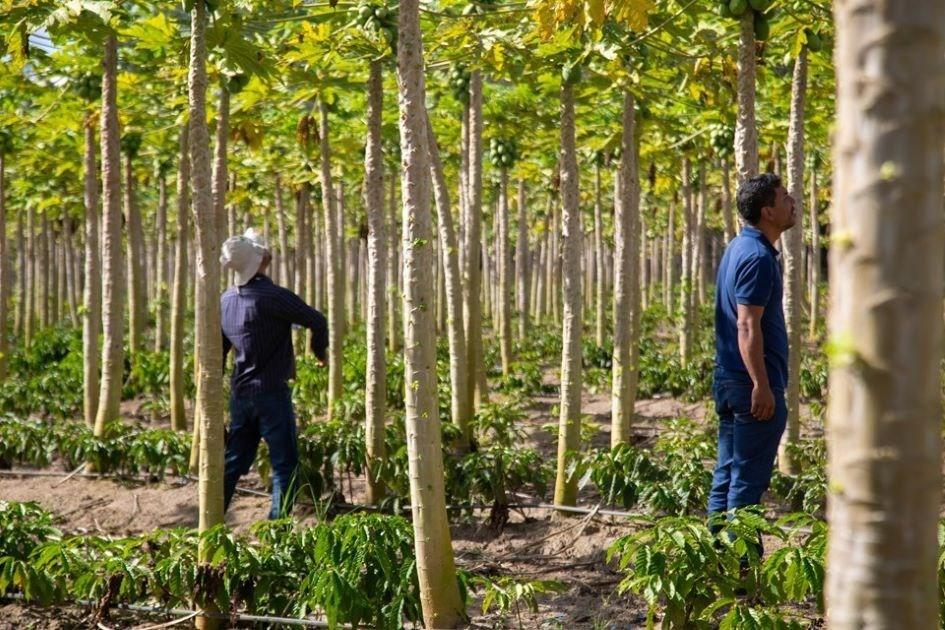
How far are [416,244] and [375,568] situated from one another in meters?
1.40

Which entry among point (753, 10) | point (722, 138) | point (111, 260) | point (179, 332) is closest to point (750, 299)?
point (753, 10)

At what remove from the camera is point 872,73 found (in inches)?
64.5

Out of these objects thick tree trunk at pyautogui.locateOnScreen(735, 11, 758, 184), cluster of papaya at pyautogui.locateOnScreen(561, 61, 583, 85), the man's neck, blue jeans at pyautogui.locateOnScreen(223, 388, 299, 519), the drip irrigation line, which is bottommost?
the drip irrigation line

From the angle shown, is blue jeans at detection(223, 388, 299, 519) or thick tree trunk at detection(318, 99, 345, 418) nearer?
blue jeans at detection(223, 388, 299, 519)

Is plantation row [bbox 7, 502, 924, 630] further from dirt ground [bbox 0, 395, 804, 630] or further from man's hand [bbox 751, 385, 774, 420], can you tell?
man's hand [bbox 751, 385, 774, 420]

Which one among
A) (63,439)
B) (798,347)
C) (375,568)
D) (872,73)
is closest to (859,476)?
(872,73)

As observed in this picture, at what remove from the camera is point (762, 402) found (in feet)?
14.2

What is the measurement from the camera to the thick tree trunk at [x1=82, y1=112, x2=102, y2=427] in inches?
369

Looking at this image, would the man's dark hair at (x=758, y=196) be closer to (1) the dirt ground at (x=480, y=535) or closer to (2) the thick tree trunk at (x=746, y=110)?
(2) the thick tree trunk at (x=746, y=110)

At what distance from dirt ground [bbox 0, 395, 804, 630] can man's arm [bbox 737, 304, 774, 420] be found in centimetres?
115

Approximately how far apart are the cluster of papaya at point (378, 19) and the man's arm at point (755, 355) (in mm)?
2968

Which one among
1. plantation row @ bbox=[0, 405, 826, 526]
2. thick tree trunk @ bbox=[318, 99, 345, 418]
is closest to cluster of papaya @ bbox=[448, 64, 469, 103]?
thick tree trunk @ bbox=[318, 99, 345, 418]

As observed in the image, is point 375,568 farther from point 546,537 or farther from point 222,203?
point 222,203

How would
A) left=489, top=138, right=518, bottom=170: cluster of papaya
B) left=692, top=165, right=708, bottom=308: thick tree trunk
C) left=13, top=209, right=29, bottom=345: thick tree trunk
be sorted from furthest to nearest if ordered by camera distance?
1. left=13, top=209, right=29, bottom=345: thick tree trunk
2. left=692, top=165, right=708, bottom=308: thick tree trunk
3. left=489, top=138, right=518, bottom=170: cluster of papaya
